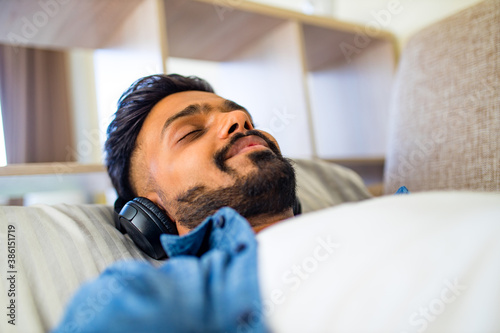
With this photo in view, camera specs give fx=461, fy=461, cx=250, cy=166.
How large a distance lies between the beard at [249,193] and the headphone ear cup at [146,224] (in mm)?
55

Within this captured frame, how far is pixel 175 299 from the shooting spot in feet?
1.53

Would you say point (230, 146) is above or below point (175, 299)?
above

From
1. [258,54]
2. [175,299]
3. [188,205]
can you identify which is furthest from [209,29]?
[175,299]

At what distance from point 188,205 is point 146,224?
10cm

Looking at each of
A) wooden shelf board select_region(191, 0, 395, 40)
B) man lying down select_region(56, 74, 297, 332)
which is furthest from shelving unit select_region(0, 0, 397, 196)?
man lying down select_region(56, 74, 297, 332)

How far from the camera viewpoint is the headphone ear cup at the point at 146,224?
83cm

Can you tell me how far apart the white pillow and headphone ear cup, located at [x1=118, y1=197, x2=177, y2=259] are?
1.19ft

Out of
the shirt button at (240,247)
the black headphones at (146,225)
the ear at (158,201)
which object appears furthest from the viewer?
the ear at (158,201)

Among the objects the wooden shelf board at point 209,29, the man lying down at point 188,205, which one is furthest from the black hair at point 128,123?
the wooden shelf board at point 209,29

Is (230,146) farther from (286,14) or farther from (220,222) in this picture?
(286,14)

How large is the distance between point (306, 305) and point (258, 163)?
45 cm

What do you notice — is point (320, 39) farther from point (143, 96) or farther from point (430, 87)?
point (143, 96)

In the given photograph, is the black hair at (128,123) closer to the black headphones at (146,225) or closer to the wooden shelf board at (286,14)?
the black headphones at (146,225)

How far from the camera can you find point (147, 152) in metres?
1.02
